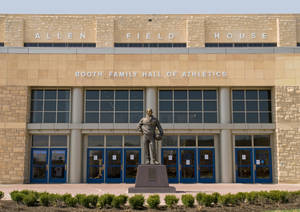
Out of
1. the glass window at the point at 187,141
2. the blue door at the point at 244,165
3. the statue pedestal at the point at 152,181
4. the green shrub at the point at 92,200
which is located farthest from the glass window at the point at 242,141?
the green shrub at the point at 92,200

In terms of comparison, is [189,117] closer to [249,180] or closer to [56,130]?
[249,180]

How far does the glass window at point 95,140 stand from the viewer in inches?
983

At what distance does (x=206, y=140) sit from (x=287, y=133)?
503 centimetres

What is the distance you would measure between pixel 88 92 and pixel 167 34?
6947 mm

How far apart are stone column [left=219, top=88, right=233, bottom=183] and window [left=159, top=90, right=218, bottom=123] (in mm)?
592

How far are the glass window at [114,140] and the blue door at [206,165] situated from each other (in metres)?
5.20

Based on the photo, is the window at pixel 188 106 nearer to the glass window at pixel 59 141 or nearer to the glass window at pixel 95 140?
the glass window at pixel 95 140

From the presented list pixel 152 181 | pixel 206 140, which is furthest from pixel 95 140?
pixel 152 181

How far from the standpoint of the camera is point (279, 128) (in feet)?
79.7

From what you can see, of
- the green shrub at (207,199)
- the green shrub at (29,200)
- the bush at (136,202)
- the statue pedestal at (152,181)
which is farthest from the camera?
the statue pedestal at (152,181)

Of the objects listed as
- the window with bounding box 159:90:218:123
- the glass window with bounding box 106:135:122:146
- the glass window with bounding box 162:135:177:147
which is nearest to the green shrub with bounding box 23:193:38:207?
the glass window with bounding box 106:135:122:146

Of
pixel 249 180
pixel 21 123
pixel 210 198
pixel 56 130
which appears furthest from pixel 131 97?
pixel 210 198

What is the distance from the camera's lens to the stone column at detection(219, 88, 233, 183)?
2420cm

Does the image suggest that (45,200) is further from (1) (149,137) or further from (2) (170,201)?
(1) (149,137)
